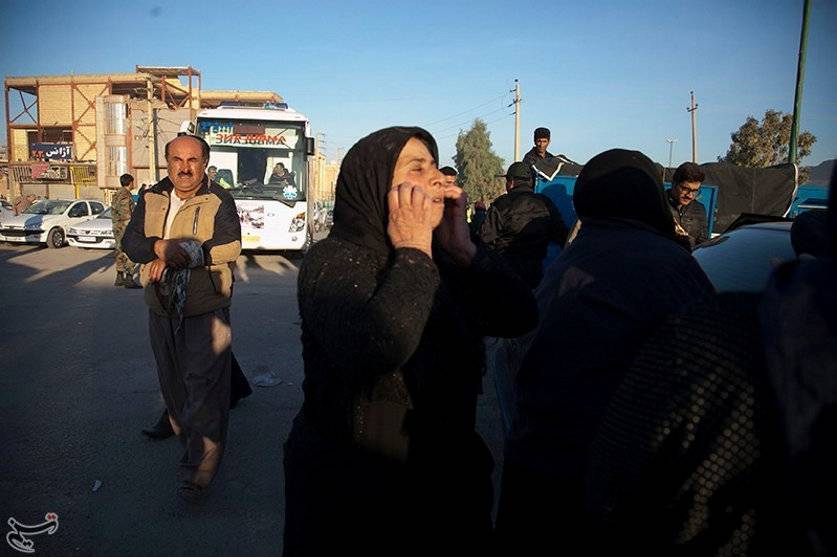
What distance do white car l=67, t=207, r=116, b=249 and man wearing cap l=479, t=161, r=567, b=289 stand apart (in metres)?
15.6

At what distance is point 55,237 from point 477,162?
135 feet

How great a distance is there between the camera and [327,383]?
62.7 inches

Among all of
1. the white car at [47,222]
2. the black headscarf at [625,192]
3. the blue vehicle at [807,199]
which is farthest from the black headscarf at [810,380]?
the white car at [47,222]

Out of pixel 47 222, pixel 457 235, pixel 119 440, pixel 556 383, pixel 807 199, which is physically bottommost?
pixel 119 440

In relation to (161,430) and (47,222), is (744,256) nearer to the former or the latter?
(161,430)

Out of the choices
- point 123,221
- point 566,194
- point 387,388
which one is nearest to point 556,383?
point 387,388

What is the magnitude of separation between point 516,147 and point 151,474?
31772mm

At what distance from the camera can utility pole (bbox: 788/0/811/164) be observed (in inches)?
421

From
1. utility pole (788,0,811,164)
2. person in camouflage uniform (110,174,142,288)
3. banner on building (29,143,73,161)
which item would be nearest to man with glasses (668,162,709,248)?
utility pole (788,0,811,164)

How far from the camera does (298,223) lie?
44.7 ft

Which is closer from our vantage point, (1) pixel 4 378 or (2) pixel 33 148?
(1) pixel 4 378

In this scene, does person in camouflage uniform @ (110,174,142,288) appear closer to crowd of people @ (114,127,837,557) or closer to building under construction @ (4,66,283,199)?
crowd of people @ (114,127,837,557)

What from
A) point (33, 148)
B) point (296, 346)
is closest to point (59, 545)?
point (296, 346)

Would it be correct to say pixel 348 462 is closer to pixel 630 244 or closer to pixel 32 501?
pixel 630 244
